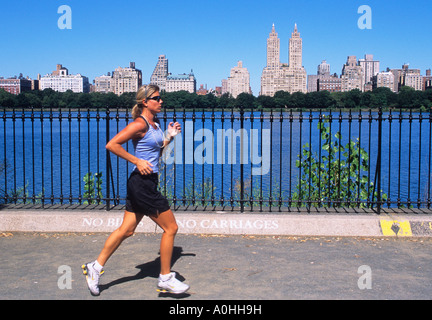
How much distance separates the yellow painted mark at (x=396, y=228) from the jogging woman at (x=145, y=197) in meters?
3.61

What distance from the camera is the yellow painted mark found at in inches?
288

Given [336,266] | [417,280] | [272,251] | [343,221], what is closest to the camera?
[417,280]

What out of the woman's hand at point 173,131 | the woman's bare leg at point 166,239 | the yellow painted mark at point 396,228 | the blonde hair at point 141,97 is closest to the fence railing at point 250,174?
the yellow painted mark at point 396,228

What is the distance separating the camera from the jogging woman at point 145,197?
4.99 m

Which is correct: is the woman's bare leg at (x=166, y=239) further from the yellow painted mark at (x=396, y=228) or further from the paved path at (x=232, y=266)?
the yellow painted mark at (x=396, y=228)

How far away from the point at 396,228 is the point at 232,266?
2.77 m

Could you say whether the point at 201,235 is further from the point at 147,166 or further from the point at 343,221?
the point at 147,166

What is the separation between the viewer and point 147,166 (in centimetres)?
493

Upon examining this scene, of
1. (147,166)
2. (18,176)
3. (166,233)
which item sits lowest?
(18,176)

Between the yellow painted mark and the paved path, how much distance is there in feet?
0.32

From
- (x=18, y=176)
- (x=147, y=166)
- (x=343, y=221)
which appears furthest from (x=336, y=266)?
(x=18, y=176)

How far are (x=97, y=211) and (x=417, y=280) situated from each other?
4741 mm

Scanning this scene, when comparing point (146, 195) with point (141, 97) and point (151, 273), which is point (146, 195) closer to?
point (141, 97)

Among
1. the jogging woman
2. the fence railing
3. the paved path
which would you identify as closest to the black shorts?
the jogging woman
